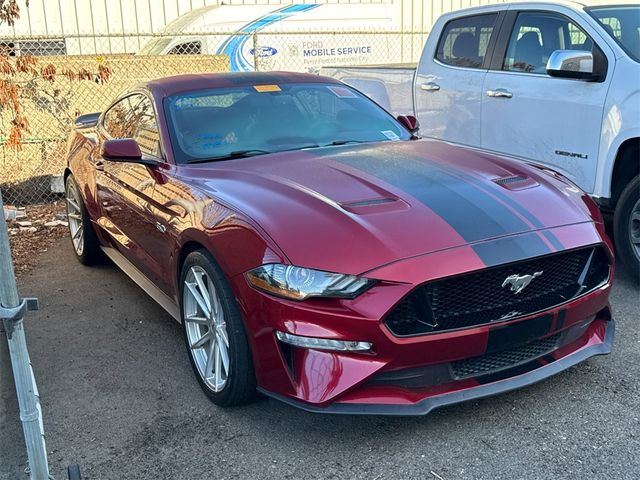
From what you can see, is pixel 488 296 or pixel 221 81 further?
pixel 221 81

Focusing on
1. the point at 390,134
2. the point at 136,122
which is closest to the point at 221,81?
the point at 136,122

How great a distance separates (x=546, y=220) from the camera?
3184 mm

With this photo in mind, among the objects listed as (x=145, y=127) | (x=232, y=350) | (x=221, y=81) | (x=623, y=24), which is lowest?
(x=232, y=350)

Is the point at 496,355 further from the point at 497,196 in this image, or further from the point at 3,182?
the point at 3,182

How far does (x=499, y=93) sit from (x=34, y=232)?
4.66 metres

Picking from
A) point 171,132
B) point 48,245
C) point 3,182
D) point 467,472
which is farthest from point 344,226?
point 3,182

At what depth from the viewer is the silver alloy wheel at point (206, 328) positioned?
331cm

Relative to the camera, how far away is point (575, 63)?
4.79m

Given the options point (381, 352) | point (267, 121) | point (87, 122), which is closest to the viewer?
point (381, 352)

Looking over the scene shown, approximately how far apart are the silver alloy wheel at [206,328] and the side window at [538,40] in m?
3.30

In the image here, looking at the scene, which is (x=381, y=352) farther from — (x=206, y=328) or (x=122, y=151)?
(x=122, y=151)

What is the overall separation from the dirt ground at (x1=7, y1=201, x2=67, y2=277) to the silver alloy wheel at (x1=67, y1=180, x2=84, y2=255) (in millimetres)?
426

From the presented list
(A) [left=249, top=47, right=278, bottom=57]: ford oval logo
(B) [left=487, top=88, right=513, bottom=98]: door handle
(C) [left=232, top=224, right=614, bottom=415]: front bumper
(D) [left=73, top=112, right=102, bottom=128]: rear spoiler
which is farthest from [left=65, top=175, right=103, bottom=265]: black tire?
(A) [left=249, top=47, right=278, bottom=57]: ford oval logo

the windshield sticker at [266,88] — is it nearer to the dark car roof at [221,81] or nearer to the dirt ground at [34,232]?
the dark car roof at [221,81]
